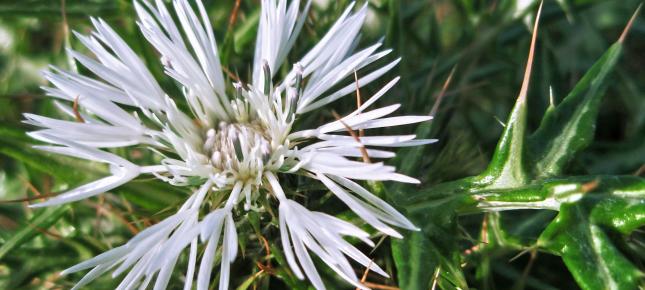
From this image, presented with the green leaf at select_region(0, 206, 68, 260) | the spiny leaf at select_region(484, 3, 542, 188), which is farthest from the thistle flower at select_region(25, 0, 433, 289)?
the green leaf at select_region(0, 206, 68, 260)

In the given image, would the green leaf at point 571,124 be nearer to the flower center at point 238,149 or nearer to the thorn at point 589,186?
the thorn at point 589,186

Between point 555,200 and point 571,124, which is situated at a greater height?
point 571,124

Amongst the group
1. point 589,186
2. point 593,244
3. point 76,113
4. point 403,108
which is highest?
point 76,113

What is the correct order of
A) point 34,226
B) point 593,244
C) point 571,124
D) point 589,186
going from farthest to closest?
point 34,226, point 571,124, point 593,244, point 589,186

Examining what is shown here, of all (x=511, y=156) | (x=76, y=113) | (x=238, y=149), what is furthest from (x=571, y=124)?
(x=76, y=113)

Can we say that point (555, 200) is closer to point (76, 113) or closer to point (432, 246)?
point (432, 246)

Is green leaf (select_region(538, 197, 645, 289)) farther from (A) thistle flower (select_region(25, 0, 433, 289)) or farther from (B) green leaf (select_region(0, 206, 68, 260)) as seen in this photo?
(B) green leaf (select_region(0, 206, 68, 260))

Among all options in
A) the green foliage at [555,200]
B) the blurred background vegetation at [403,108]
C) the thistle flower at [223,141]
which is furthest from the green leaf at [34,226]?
the green foliage at [555,200]
